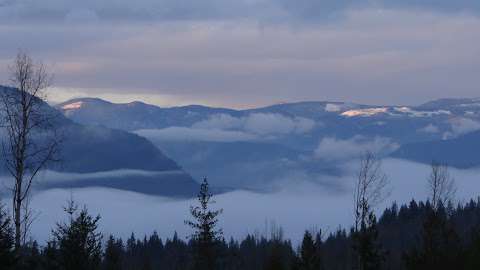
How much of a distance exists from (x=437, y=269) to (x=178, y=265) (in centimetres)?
13724

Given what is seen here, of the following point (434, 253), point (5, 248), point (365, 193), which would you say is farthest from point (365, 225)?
point (5, 248)

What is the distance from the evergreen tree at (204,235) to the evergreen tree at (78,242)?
18.8 meters

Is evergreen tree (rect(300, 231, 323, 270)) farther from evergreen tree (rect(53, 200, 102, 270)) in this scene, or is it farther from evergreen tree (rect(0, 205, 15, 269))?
evergreen tree (rect(0, 205, 15, 269))

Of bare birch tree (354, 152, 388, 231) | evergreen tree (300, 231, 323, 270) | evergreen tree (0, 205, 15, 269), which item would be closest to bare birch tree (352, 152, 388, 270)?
bare birch tree (354, 152, 388, 231)

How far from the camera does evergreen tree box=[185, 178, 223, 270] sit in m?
66.3

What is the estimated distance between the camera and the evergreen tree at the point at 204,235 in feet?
Result: 218

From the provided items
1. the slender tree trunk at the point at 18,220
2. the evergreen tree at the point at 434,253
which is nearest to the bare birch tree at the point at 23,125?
the slender tree trunk at the point at 18,220

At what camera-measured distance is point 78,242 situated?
43.9 m

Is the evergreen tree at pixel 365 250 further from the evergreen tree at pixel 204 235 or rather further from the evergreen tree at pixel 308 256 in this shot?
the evergreen tree at pixel 204 235

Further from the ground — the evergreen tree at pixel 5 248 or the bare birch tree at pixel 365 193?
the bare birch tree at pixel 365 193

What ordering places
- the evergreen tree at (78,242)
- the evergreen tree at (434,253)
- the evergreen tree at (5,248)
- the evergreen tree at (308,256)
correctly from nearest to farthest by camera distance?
the evergreen tree at (5,248) → the evergreen tree at (78,242) → the evergreen tree at (434,253) → the evergreen tree at (308,256)

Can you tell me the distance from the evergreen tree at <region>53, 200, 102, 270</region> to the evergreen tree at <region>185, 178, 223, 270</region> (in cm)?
1882

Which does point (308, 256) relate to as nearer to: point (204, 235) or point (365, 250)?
point (365, 250)

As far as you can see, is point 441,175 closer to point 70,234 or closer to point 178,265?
point 70,234
